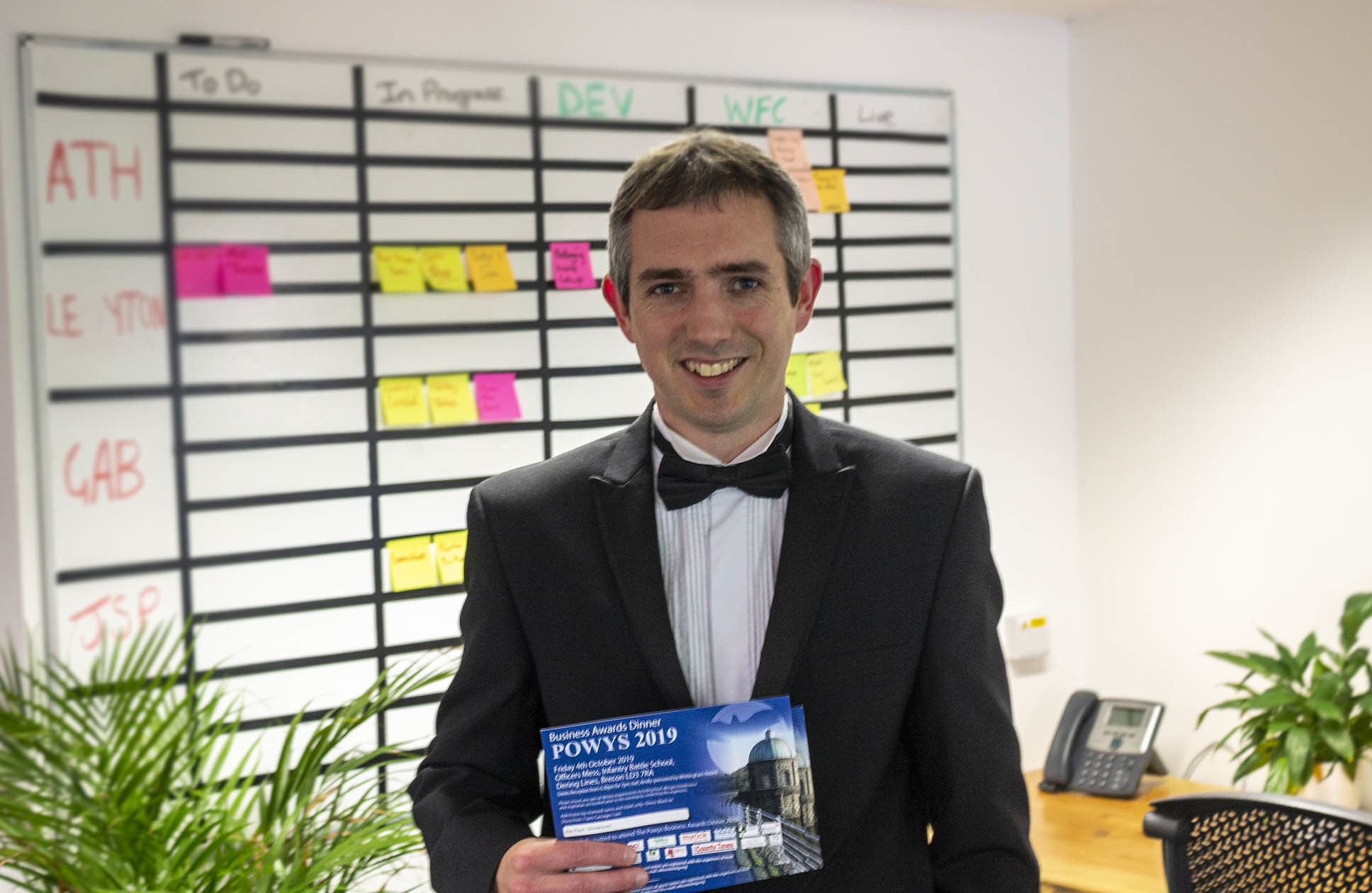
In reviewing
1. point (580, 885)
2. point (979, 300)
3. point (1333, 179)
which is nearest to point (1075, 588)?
point (979, 300)

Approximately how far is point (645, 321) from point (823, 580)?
36 cm

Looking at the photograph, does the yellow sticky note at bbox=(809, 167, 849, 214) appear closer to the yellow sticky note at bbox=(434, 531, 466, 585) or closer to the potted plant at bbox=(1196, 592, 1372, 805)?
the yellow sticky note at bbox=(434, 531, 466, 585)

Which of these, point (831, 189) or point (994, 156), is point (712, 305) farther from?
point (994, 156)

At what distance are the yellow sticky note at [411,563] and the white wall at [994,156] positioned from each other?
105cm

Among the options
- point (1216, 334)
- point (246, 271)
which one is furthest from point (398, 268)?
point (1216, 334)

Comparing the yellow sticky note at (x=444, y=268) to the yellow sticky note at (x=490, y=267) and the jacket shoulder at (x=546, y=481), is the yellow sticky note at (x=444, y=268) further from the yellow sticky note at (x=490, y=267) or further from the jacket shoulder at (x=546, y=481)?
the jacket shoulder at (x=546, y=481)

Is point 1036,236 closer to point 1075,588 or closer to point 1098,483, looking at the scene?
point 1098,483

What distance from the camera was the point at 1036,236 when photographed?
3545 mm

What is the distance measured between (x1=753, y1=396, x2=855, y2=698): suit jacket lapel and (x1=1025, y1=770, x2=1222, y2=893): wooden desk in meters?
1.38

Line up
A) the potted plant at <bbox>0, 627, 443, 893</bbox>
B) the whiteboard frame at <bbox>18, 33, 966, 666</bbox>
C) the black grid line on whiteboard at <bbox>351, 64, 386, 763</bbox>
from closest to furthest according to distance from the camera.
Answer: the potted plant at <bbox>0, 627, 443, 893</bbox> → the whiteboard frame at <bbox>18, 33, 966, 666</bbox> → the black grid line on whiteboard at <bbox>351, 64, 386, 763</bbox>

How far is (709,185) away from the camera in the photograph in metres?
1.44

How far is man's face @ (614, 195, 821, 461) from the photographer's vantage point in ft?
4.70

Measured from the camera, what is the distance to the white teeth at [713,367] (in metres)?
1.44

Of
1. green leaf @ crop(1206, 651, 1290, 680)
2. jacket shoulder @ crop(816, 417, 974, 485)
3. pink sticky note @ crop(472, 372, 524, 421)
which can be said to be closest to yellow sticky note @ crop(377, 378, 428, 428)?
pink sticky note @ crop(472, 372, 524, 421)
